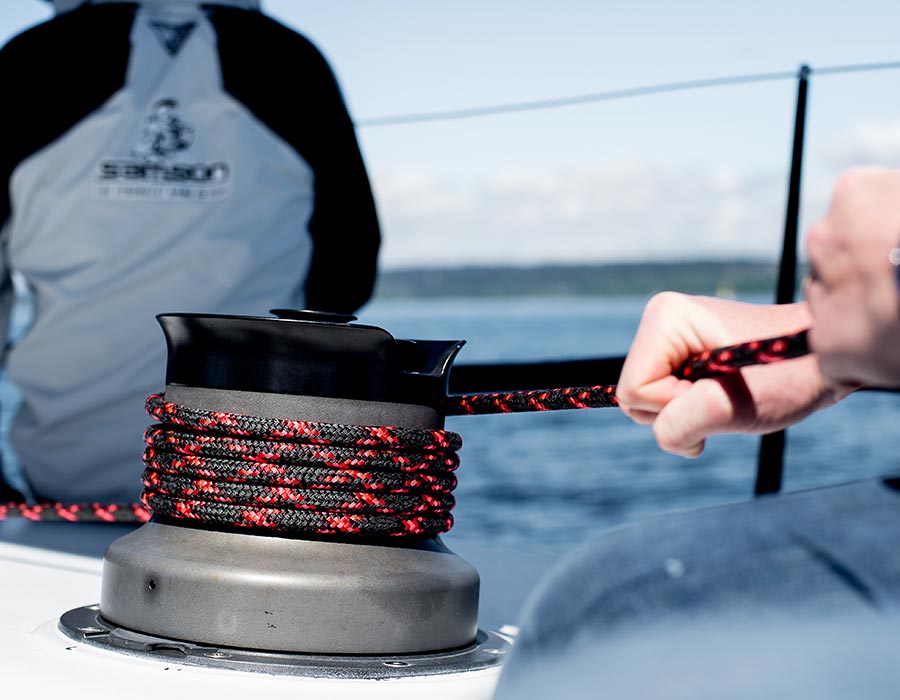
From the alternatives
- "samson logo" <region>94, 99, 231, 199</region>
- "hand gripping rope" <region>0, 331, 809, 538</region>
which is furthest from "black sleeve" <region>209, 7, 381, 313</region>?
"hand gripping rope" <region>0, 331, 809, 538</region>

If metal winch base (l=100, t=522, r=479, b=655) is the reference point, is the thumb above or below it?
above

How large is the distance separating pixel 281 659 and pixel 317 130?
154 cm

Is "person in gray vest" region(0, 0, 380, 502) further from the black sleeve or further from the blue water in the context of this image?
the blue water

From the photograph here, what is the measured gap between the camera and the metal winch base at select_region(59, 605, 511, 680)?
901 mm

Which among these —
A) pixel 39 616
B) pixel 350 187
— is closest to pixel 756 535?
pixel 39 616

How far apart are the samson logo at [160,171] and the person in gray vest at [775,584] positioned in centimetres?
167

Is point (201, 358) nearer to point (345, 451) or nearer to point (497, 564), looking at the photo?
point (345, 451)

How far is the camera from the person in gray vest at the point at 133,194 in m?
2.22

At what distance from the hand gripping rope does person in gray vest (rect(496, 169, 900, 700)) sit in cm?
26

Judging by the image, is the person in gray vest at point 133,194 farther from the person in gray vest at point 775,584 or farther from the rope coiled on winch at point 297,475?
the person in gray vest at point 775,584

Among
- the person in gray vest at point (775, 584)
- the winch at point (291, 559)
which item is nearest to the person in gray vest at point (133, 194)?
the winch at point (291, 559)

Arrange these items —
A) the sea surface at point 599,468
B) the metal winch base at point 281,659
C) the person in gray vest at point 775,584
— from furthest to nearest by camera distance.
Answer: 1. the sea surface at point 599,468
2. the metal winch base at point 281,659
3. the person in gray vest at point 775,584

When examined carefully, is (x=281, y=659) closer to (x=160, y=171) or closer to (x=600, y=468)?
(x=160, y=171)

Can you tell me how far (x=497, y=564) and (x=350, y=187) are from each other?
43.0 inches
